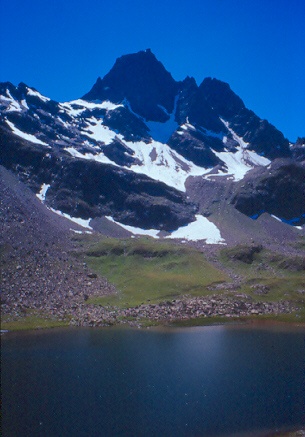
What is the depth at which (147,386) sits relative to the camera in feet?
148

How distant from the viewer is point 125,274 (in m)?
139

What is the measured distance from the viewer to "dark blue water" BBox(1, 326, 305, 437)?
1358 inches

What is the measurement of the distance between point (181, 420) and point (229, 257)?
127 metres

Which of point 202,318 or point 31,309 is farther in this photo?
point 202,318

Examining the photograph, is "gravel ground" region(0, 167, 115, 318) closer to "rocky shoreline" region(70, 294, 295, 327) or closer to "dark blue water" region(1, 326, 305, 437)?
"rocky shoreline" region(70, 294, 295, 327)

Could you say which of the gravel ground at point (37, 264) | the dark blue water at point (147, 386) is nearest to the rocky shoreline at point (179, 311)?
the gravel ground at point (37, 264)

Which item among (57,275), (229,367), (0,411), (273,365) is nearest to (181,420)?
(0,411)

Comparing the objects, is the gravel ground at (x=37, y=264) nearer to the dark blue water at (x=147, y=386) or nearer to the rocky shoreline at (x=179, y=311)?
the rocky shoreline at (x=179, y=311)

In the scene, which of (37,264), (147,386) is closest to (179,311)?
(37,264)

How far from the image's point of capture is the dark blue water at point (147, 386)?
113 ft

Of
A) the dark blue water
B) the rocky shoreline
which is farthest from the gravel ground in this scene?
the dark blue water

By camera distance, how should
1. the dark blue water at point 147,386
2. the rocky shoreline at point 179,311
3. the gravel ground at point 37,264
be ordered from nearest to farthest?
the dark blue water at point 147,386 < the gravel ground at point 37,264 < the rocky shoreline at point 179,311

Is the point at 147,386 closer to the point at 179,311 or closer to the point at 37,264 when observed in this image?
the point at 179,311

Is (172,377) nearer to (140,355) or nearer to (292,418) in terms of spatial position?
(140,355)
